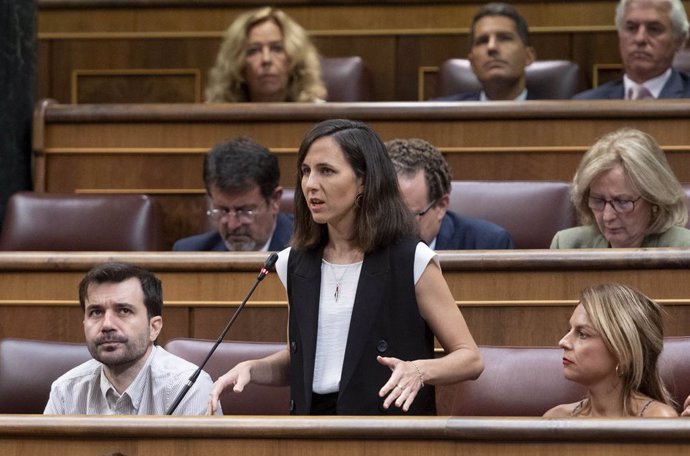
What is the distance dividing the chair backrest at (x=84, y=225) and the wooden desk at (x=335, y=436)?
692mm

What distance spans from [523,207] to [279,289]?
1.13 feet

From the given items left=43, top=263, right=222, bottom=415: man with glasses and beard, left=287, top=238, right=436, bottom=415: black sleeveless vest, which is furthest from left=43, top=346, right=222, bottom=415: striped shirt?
left=287, top=238, right=436, bottom=415: black sleeveless vest

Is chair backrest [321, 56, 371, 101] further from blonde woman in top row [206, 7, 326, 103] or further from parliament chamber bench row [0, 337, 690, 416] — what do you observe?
parliament chamber bench row [0, 337, 690, 416]

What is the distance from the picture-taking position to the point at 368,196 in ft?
3.32

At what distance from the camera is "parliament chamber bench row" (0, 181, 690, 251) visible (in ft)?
4.99

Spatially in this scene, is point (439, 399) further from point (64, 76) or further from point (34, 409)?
point (64, 76)

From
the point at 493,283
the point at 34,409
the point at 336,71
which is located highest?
the point at 336,71

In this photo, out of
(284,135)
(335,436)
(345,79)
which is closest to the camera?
(335,436)

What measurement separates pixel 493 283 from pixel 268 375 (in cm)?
30

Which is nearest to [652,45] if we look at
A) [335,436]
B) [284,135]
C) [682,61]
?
[682,61]

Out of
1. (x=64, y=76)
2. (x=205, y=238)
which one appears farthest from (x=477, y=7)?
(x=205, y=238)

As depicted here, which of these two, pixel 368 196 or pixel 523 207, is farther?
pixel 523 207

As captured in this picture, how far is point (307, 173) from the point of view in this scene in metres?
1.03

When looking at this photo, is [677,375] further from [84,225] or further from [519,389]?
[84,225]
